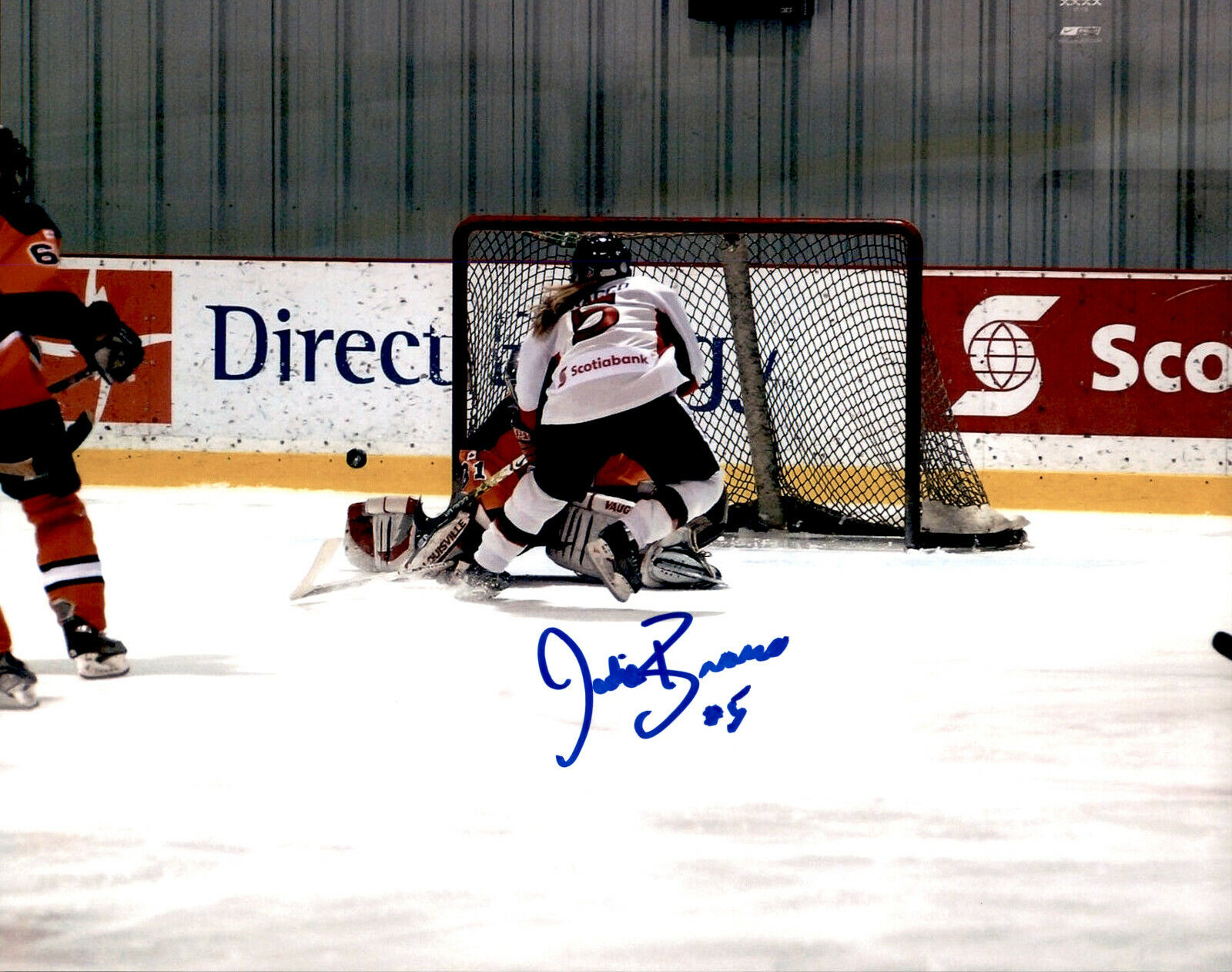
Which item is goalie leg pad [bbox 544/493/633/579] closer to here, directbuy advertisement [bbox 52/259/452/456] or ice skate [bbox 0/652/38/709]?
ice skate [bbox 0/652/38/709]

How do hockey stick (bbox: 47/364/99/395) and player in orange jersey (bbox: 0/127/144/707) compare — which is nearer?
player in orange jersey (bbox: 0/127/144/707)

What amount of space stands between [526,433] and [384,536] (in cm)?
52

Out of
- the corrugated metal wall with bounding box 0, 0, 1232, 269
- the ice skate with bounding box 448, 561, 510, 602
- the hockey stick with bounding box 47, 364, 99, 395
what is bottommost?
the ice skate with bounding box 448, 561, 510, 602

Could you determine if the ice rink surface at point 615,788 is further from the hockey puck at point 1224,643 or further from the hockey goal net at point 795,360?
the hockey goal net at point 795,360

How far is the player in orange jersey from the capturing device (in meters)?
2.20

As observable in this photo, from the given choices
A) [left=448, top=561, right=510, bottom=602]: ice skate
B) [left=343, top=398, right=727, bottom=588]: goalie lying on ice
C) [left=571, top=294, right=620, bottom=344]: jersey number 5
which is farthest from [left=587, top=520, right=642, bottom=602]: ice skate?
[left=571, top=294, right=620, bottom=344]: jersey number 5

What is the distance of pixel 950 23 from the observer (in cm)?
583

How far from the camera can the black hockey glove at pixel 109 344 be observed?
228 centimetres

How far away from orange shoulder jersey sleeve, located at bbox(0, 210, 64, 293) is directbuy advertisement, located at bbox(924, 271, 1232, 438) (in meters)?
3.73

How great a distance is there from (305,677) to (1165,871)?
57.4 inches

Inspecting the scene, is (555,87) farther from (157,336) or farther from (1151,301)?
(1151,301)

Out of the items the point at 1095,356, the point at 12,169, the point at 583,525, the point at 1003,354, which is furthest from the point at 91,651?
the point at 1095,356

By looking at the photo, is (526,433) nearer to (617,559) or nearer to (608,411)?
(608,411)

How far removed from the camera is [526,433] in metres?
3.44
